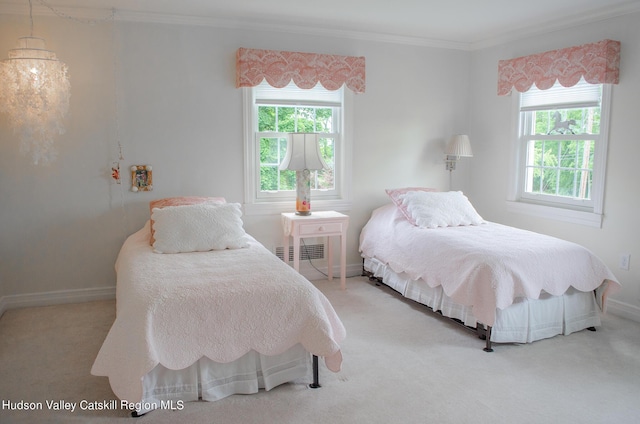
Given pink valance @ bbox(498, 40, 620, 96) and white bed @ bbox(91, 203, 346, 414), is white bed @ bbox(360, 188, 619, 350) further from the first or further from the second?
pink valance @ bbox(498, 40, 620, 96)

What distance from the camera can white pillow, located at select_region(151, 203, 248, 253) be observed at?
3.37 metres

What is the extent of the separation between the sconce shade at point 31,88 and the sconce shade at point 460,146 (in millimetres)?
3444

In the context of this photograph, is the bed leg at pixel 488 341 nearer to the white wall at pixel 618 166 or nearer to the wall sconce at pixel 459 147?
the white wall at pixel 618 166

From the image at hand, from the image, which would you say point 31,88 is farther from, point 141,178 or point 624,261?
point 624,261

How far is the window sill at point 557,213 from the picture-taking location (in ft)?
13.1

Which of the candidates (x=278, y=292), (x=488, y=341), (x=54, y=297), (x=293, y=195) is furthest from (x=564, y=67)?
(x=54, y=297)

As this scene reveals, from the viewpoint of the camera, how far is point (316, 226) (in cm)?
430

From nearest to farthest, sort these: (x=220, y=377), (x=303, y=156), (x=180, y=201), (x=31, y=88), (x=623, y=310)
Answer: (x=220, y=377), (x=31, y=88), (x=623, y=310), (x=180, y=201), (x=303, y=156)

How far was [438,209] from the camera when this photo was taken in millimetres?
4250

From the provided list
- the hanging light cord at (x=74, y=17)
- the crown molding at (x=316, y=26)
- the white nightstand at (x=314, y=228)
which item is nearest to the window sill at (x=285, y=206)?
the white nightstand at (x=314, y=228)

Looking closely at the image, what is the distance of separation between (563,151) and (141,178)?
3656 millimetres

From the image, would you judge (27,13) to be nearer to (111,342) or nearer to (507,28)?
(111,342)

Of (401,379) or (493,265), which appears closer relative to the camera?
(401,379)

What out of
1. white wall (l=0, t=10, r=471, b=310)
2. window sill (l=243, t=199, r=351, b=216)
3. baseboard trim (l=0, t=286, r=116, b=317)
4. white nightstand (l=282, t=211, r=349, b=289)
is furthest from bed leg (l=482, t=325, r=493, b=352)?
baseboard trim (l=0, t=286, r=116, b=317)
